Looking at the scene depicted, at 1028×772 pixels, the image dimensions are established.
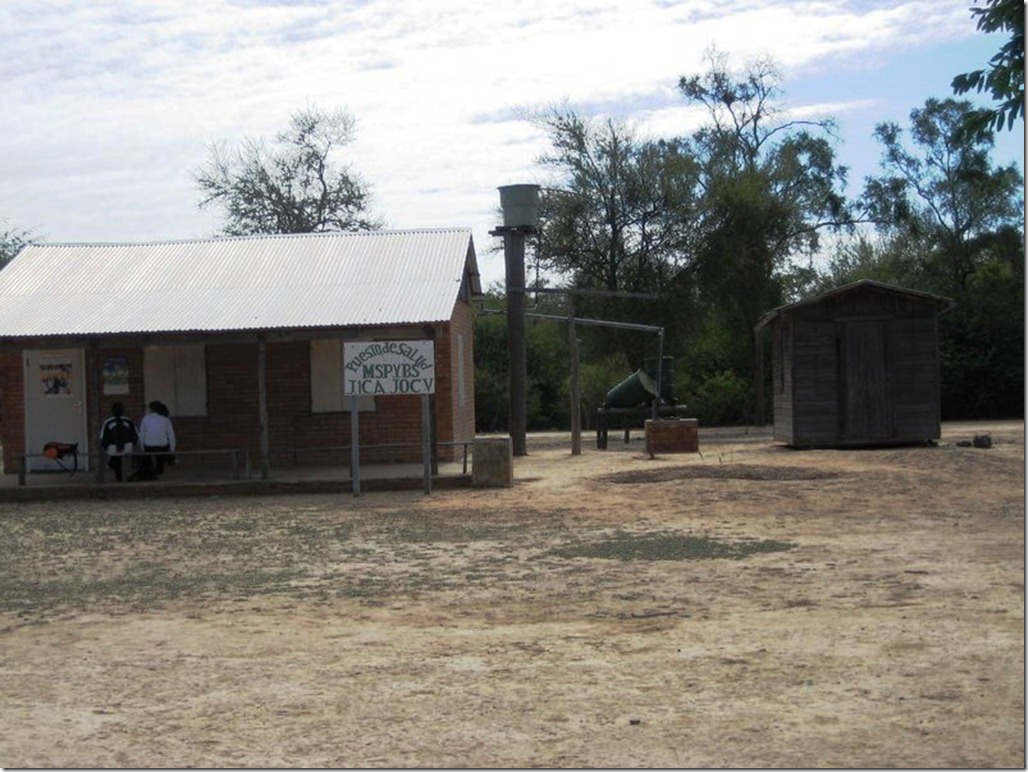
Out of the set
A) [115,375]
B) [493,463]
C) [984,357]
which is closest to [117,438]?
[115,375]

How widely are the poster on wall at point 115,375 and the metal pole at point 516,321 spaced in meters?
6.85

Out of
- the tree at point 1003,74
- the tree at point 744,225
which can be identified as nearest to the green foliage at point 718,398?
the tree at point 744,225

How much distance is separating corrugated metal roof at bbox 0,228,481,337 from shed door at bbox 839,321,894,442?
6.94 m

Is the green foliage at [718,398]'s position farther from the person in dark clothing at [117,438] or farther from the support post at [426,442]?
the person in dark clothing at [117,438]

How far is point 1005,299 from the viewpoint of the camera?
4012cm

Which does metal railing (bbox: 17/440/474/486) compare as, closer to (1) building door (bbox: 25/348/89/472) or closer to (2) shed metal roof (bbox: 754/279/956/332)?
(1) building door (bbox: 25/348/89/472)

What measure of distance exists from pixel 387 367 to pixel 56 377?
757cm

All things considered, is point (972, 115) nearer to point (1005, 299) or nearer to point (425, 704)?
point (425, 704)

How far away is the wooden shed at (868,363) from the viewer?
24.3 meters

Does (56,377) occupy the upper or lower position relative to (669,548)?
upper

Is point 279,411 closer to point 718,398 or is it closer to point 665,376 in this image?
point 665,376

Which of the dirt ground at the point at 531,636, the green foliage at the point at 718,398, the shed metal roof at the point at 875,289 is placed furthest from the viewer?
the green foliage at the point at 718,398

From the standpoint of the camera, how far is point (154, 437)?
21.4 m

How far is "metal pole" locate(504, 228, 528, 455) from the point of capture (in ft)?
83.7
